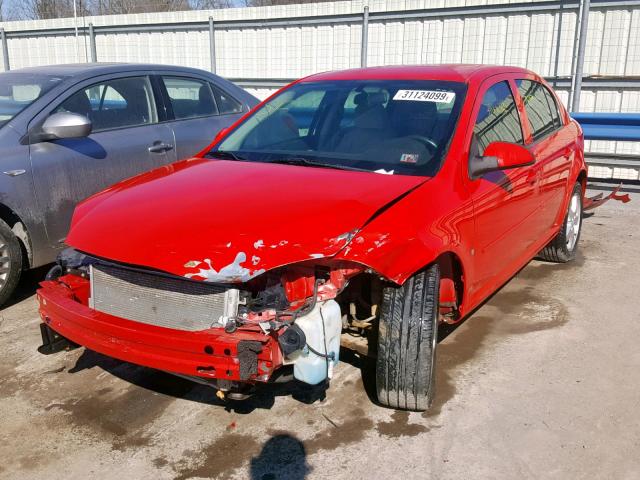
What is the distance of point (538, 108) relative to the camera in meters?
4.74

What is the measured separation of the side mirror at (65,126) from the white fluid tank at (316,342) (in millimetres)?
2589

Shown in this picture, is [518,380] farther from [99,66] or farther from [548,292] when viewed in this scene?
[99,66]

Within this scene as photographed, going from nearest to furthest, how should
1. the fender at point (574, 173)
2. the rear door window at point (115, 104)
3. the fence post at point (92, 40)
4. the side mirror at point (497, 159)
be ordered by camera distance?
the side mirror at point (497, 159)
the rear door window at point (115, 104)
the fender at point (574, 173)
the fence post at point (92, 40)

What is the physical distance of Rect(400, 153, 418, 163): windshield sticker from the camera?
3338mm

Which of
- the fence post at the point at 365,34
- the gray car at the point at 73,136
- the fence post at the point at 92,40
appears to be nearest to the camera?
the gray car at the point at 73,136

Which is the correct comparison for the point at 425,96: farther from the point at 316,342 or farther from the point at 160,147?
the point at 160,147

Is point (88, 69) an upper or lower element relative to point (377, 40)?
lower

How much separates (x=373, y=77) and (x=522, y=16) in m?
7.29

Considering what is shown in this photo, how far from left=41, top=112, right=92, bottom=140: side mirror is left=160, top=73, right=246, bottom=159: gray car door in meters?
1.11

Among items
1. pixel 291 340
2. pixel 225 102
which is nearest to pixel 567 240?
pixel 225 102

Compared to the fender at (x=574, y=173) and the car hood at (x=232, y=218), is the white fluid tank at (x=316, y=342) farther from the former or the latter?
the fender at (x=574, y=173)

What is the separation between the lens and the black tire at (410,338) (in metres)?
2.90

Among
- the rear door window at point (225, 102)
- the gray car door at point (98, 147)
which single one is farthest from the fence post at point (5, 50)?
the gray car door at point (98, 147)

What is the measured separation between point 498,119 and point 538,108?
998 mm
